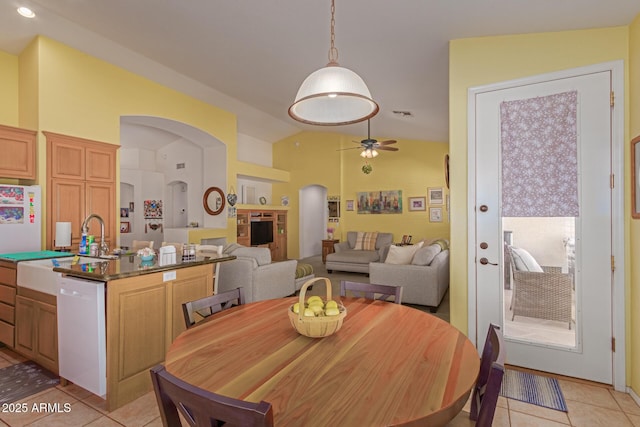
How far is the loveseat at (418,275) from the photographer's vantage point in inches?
167

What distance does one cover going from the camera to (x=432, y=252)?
4477mm

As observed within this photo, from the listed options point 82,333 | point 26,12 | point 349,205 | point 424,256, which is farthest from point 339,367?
point 349,205

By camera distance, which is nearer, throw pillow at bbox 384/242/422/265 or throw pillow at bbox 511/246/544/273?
throw pillow at bbox 511/246/544/273

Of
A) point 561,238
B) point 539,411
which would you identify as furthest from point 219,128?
point 539,411

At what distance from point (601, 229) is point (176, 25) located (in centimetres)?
433

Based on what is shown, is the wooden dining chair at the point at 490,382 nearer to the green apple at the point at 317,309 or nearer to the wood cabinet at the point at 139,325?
the green apple at the point at 317,309

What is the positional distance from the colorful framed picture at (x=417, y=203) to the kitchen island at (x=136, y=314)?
21.2ft

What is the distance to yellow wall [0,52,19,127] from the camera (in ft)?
13.3

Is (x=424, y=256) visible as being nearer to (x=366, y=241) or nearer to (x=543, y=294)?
(x=543, y=294)

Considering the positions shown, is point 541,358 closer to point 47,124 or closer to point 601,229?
point 601,229

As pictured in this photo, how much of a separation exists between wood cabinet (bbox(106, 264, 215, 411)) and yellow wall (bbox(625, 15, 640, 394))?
3284 millimetres

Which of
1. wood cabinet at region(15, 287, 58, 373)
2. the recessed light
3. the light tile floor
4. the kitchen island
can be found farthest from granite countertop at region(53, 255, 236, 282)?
the recessed light

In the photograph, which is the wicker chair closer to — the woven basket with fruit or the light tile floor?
the light tile floor

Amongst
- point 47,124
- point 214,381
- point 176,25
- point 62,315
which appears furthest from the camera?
point 47,124
